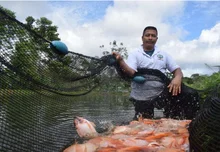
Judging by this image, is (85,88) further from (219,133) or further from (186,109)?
(219,133)

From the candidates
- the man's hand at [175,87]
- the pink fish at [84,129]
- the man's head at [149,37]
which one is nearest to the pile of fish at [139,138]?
the pink fish at [84,129]

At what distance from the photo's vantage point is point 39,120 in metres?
3.17

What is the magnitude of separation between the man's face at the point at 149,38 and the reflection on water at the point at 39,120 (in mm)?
1513

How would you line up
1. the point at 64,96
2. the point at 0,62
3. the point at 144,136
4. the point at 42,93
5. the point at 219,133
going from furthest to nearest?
the point at 64,96, the point at 42,93, the point at 144,136, the point at 0,62, the point at 219,133

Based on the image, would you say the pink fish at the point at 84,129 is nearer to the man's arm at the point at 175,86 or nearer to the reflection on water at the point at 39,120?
the reflection on water at the point at 39,120

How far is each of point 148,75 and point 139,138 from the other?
2.00m

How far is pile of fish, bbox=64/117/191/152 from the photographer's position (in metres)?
2.68

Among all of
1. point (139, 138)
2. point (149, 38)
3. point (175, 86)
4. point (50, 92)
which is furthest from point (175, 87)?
point (50, 92)

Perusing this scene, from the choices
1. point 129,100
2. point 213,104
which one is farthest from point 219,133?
point 129,100

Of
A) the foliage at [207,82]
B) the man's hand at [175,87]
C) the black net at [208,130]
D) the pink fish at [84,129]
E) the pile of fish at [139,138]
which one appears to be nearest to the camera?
the black net at [208,130]

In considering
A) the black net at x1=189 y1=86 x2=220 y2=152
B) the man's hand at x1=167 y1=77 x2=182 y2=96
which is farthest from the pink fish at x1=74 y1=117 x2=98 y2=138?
the man's hand at x1=167 y1=77 x2=182 y2=96

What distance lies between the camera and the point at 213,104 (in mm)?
2176

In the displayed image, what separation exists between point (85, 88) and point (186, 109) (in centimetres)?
165

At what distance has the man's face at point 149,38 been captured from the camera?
16.7 ft
